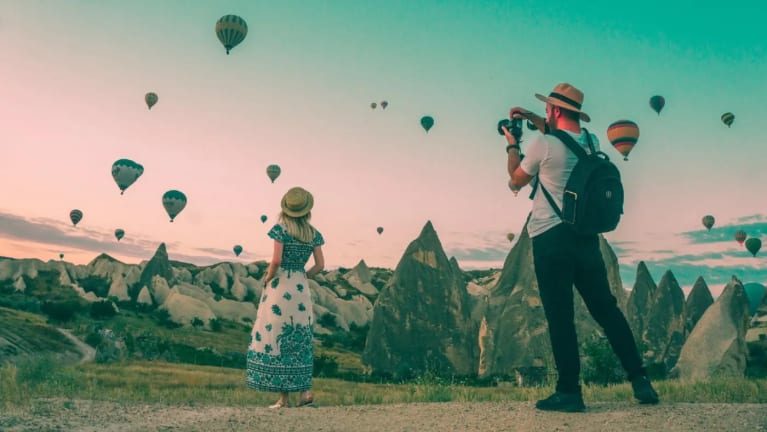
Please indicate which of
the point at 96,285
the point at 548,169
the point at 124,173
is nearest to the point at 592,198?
the point at 548,169

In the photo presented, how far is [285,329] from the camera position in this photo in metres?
8.28

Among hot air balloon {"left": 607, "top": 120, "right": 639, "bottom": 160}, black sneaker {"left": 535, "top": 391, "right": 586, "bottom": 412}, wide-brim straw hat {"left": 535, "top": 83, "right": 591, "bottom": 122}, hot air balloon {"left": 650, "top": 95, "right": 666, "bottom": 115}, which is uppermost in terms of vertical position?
hot air balloon {"left": 650, "top": 95, "right": 666, "bottom": 115}

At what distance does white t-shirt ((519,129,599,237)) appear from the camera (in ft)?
18.8

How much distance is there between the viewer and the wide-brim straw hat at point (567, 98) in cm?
600

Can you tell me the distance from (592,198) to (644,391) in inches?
81.3

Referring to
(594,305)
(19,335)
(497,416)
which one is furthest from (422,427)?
(19,335)

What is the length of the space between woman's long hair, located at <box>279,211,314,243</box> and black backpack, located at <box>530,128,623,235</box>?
354cm

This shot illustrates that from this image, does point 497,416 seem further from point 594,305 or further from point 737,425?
point 737,425

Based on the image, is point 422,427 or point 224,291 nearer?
point 422,427

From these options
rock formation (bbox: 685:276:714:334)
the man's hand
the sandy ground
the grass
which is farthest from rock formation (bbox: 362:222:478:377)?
the man's hand

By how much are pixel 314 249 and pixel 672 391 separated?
4.64 m

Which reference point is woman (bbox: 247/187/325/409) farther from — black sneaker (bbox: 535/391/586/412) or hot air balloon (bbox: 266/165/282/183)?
hot air balloon (bbox: 266/165/282/183)

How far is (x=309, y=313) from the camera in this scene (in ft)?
27.9

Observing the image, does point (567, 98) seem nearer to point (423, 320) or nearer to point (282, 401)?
point (282, 401)
